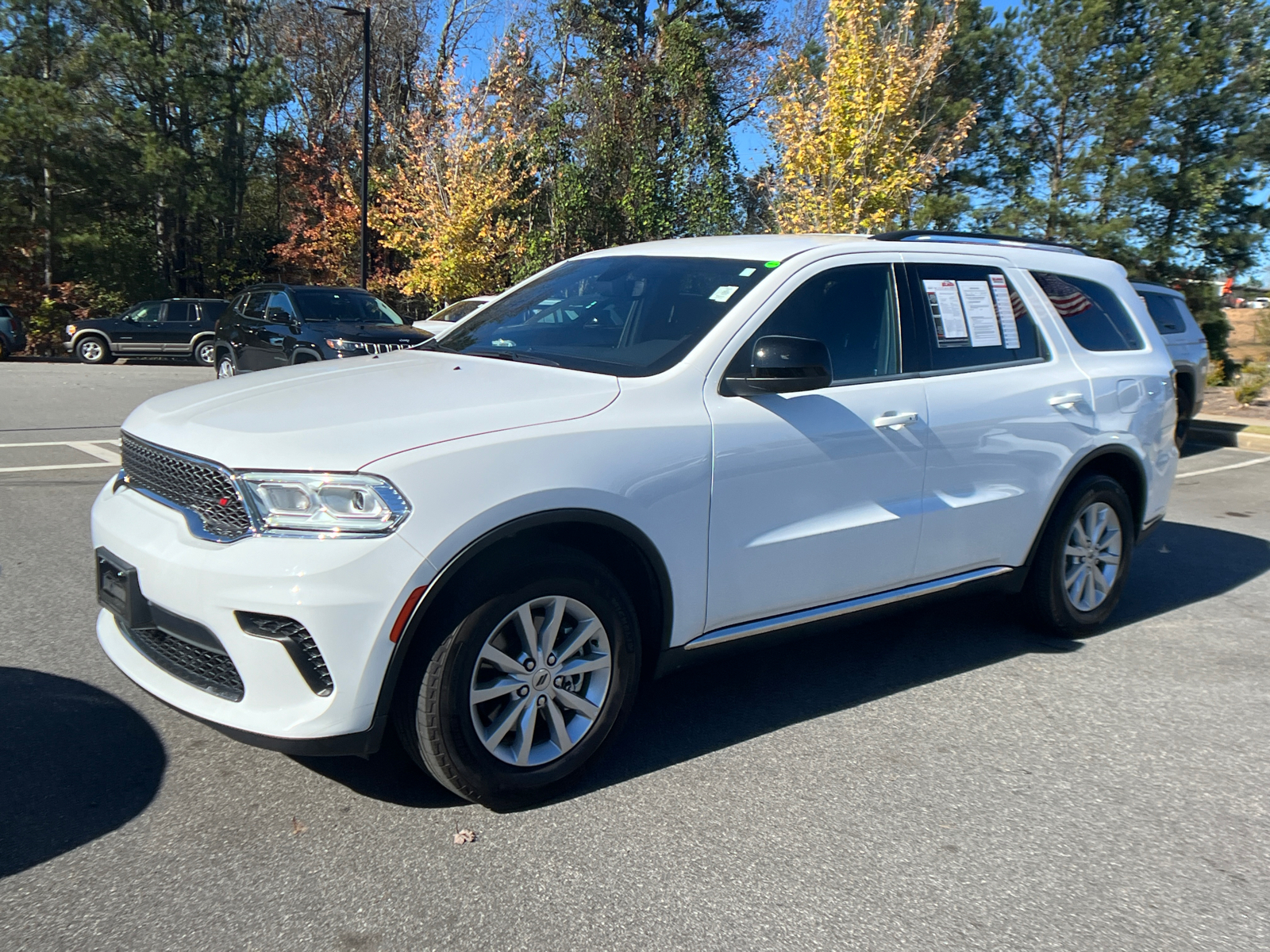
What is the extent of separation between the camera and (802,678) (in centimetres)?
455

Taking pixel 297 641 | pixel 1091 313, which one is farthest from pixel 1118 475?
pixel 297 641

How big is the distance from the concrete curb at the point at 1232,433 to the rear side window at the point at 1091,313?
29.4 feet

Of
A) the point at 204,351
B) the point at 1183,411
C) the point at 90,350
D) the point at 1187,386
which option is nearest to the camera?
the point at 1183,411

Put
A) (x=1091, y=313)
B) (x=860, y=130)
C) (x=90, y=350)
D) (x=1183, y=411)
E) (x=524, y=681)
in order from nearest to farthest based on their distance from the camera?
1. (x=524, y=681)
2. (x=1091, y=313)
3. (x=1183, y=411)
4. (x=860, y=130)
5. (x=90, y=350)

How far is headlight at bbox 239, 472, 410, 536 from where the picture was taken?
2.89 m

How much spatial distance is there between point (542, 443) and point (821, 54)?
81.4 feet

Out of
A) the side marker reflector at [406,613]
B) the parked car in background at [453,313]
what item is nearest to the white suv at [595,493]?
the side marker reflector at [406,613]

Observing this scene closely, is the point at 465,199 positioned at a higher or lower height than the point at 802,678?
higher

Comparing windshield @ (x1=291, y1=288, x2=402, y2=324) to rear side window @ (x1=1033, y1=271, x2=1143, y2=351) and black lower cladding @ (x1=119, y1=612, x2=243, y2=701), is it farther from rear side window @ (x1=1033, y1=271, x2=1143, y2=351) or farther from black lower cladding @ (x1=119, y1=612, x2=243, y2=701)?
black lower cladding @ (x1=119, y1=612, x2=243, y2=701)

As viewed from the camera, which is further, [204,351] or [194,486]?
[204,351]

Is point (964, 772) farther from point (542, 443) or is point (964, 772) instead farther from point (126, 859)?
point (126, 859)

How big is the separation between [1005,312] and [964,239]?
0.38 metres

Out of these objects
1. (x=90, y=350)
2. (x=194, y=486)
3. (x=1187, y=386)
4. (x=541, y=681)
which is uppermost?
(x=1187, y=386)

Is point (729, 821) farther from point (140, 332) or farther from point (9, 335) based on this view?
point (9, 335)
